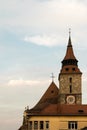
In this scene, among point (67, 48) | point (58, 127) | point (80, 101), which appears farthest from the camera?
point (67, 48)

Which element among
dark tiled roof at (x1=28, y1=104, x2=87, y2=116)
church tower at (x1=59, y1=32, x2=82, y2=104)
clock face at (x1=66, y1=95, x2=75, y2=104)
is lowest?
dark tiled roof at (x1=28, y1=104, x2=87, y2=116)

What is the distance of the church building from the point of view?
11156cm

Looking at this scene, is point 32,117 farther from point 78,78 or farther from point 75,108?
point 78,78

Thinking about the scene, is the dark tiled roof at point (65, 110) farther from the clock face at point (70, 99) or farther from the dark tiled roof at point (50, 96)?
the dark tiled roof at point (50, 96)

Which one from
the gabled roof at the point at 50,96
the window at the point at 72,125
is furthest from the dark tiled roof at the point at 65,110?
the gabled roof at the point at 50,96

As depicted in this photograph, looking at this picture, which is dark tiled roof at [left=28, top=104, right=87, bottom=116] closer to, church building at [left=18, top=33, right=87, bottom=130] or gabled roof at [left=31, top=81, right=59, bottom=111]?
church building at [left=18, top=33, right=87, bottom=130]

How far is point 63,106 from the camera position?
115375 millimetres

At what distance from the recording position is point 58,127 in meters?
111

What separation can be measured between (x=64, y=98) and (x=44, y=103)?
5.28 m

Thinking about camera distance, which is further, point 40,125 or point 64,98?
point 64,98

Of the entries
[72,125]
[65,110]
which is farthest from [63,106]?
[72,125]

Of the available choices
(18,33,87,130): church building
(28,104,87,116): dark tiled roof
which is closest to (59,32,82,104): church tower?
(18,33,87,130): church building

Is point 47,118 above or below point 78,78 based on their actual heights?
below

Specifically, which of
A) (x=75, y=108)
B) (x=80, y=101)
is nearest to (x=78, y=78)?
(x=80, y=101)
